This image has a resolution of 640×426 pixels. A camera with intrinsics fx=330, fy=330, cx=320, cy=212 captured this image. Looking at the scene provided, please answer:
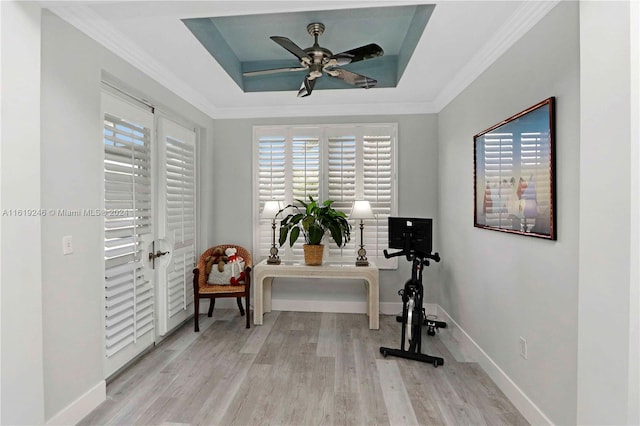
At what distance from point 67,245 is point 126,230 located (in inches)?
26.3

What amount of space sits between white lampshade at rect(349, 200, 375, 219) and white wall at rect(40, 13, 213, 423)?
2.45m

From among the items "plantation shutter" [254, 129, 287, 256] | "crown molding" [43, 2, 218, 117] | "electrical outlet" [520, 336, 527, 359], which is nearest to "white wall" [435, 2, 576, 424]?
"electrical outlet" [520, 336, 527, 359]

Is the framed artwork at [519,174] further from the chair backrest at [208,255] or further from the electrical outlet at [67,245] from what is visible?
the electrical outlet at [67,245]

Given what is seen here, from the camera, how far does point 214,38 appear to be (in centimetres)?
282

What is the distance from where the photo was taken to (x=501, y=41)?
7.83 feet

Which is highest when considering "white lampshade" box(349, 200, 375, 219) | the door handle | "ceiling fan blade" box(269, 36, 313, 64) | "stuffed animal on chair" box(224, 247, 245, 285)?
"ceiling fan blade" box(269, 36, 313, 64)

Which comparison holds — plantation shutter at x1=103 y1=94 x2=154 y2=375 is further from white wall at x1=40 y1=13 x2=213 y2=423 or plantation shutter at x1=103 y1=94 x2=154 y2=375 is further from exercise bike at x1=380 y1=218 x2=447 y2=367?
exercise bike at x1=380 y1=218 x2=447 y2=367

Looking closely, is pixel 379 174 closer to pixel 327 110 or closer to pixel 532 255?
pixel 327 110

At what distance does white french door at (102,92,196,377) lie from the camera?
2.51m

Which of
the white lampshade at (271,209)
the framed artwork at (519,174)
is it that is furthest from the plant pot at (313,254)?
the framed artwork at (519,174)

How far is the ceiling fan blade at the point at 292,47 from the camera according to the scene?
2135 millimetres

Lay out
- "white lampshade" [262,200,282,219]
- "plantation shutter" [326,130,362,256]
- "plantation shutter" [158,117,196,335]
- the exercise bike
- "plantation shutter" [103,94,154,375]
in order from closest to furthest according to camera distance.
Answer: "plantation shutter" [103,94,154,375] < the exercise bike < "plantation shutter" [158,117,196,335] < "white lampshade" [262,200,282,219] < "plantation shutter" [326,130,362,256]

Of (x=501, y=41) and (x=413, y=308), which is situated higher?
(x=501, y=41)

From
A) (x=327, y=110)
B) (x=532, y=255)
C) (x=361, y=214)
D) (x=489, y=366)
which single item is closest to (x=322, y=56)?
(x=327, y=110)
